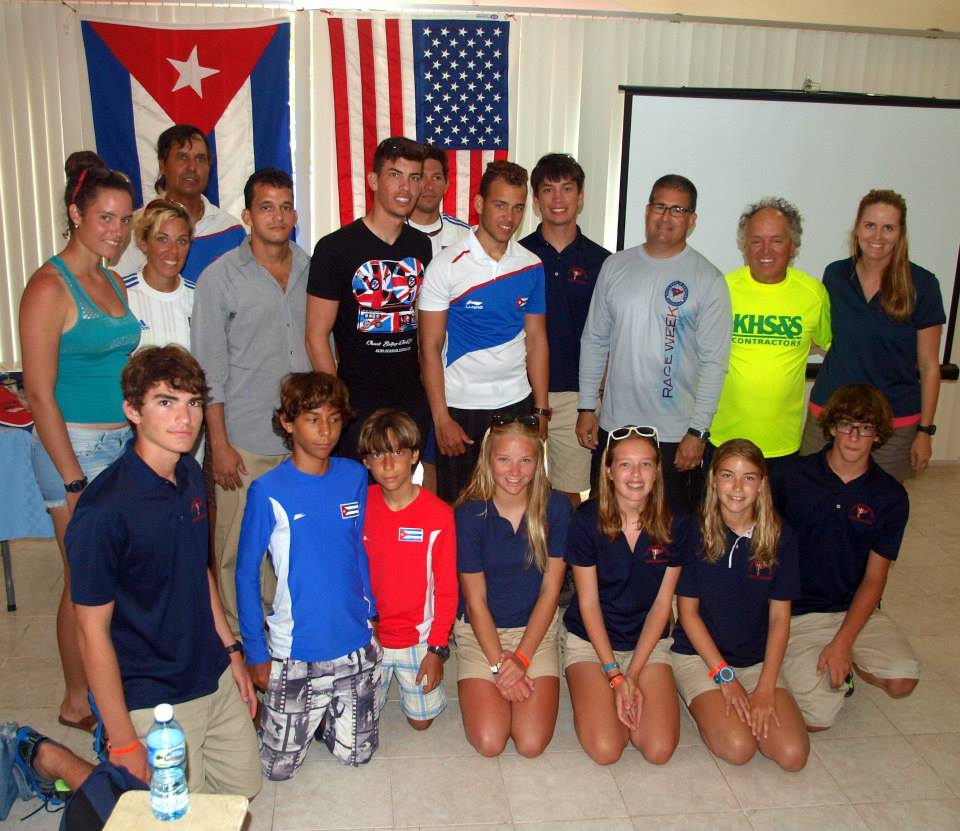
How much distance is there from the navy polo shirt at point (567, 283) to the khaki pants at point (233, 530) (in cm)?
132

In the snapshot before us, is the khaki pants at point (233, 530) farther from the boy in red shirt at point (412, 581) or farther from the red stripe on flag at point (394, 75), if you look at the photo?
the red stripe on flag at point (394, 75)

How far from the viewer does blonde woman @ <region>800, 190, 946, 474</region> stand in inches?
141

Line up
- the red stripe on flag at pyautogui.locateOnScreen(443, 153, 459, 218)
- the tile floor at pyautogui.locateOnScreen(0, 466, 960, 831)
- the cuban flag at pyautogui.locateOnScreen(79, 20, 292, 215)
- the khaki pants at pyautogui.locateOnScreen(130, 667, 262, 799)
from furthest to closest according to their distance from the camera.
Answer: the red stripe on flag at pyautogui.locateOnScreen(443, 153, 459, 218), the cuban flag at pyautogui.locateOnScreen(79, 20, 292, 215), the tile floor at pyautogui.locateOnScreen(0, 466, 960, 831), the khaki pants at pyautogui.locateOnScreen(130, 667, 262, 799)

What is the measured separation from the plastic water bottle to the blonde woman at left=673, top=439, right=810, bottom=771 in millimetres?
1935

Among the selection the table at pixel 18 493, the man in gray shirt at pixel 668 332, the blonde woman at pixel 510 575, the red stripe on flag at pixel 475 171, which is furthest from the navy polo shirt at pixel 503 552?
the red stripe on flag at pixel 475 171

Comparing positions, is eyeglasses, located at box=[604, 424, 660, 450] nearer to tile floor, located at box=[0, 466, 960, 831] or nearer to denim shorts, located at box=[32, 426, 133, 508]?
tile floor, located at box=[0, 466, 960, 831]

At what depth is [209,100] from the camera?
5.23 metres

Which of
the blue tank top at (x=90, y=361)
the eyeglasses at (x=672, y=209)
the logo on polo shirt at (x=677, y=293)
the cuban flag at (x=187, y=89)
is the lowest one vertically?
the blue tank top at (x=90, y=361)

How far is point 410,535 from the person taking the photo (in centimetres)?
306

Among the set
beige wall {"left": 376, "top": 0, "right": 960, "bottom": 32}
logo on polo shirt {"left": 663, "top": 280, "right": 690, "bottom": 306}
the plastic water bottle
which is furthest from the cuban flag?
the plastic water bottle

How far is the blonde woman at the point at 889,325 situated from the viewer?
359 centimetres

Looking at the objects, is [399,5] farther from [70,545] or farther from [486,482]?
[70,545]

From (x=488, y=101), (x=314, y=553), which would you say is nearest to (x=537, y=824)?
(x=314, y=553)

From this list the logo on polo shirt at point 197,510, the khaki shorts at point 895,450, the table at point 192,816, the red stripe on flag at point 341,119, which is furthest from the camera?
the red stripe on flag at point 341,119
